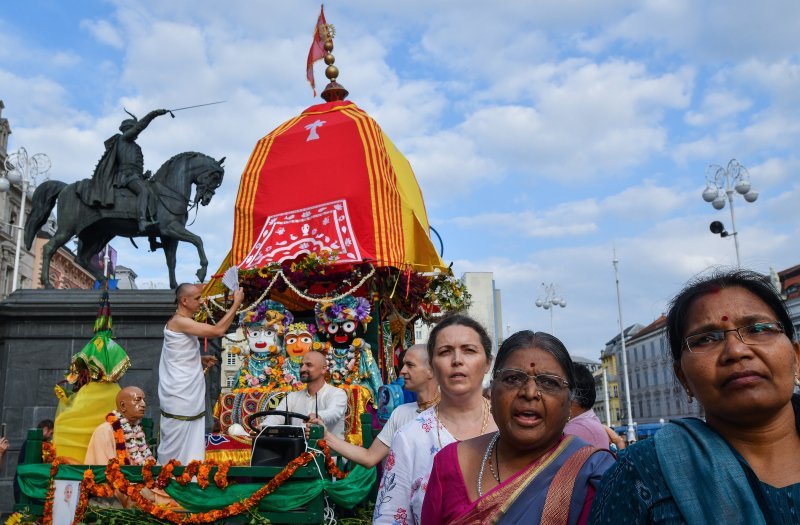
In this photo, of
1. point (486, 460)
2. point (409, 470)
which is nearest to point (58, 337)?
point (409, 470)

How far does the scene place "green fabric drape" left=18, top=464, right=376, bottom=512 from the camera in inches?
210

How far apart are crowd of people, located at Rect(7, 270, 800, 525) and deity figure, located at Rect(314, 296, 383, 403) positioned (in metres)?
5.52

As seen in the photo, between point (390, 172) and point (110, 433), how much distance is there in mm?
6983

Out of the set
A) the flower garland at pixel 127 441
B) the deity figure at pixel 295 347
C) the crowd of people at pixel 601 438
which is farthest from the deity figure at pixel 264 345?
the crowd of people at pixel 601 438

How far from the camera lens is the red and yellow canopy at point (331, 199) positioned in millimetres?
10766

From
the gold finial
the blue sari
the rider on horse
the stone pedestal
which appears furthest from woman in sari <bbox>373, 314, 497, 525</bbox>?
the rider on horse

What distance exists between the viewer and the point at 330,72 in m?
14.4

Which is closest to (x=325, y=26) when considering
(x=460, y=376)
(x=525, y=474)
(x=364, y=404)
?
(x=364, y=404)

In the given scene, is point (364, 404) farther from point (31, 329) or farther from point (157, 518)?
point (31, 329)

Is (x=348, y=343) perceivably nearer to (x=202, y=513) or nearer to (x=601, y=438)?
(x=202, y=513)

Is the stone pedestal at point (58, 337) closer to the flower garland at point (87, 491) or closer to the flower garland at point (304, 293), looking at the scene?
the flower garland at point (304, 293)

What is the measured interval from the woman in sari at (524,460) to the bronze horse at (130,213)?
12.4 m

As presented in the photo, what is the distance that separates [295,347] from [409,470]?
6902 mm

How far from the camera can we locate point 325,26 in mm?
15023
